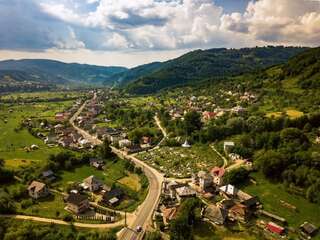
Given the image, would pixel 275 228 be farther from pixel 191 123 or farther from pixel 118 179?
pixel 191 123

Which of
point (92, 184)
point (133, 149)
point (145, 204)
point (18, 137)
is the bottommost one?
point (18, 137)

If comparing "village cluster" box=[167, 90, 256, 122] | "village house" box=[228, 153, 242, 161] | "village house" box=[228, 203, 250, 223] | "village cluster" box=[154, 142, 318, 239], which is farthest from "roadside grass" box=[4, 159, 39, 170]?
"village cluster" box=[167, 90, 256, 122]

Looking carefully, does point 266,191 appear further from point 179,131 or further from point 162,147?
point 179,131

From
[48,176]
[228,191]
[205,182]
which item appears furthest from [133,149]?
[228,191]

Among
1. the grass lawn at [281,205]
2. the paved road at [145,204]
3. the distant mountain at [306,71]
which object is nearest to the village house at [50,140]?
the paved road at [145,204]

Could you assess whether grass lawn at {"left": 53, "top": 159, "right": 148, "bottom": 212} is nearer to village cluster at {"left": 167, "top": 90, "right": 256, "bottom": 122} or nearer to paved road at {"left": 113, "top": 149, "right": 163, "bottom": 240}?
paved road at {"left": 113, "top": 149, "right": 163, "bottom": 240}

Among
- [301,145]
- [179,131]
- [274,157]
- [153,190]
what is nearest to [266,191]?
[274,157]
